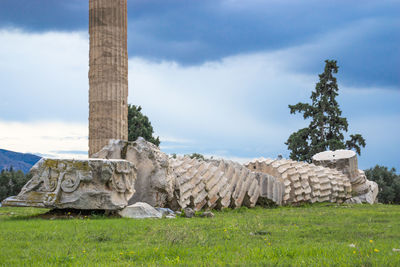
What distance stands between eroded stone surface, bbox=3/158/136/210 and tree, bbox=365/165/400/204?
23744 millimetres

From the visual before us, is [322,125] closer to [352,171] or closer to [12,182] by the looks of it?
[352,171]

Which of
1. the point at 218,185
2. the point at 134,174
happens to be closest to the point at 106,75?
the point at 218,185

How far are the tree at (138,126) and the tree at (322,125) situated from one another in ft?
35.1

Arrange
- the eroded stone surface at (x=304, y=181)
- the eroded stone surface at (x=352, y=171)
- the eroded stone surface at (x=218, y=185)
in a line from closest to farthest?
the eroded stone surface at (x=218, y=185)
the eroded stone surface at (x=304, y=181)
the eroded stone surface at (x=352, y=171)

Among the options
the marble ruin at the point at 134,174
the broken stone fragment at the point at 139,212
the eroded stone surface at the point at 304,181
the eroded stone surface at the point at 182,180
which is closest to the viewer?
the marble ruin at the point at 134,174

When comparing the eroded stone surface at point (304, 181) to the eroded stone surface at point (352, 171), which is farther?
the eroded stone surface at point (352, 171)

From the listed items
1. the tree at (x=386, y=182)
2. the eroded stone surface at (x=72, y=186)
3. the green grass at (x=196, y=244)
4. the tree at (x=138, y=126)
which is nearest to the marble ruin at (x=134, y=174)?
the eroded stone surface at (x=72, y=186)

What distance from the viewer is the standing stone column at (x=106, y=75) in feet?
58.2

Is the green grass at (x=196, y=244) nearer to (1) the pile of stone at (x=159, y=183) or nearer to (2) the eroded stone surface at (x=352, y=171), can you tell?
(1) the pile of stone at (x=159, y=183)

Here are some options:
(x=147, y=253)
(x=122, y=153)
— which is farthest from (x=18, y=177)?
(x=147, y=253)

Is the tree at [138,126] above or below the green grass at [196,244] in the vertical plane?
above

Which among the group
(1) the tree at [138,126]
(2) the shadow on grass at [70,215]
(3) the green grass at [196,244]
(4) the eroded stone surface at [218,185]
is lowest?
(3) the green grass at [196,244]

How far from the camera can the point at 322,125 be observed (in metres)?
31.5

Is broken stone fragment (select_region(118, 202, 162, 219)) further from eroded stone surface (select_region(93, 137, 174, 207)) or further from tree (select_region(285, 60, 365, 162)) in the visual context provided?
tree (select_region(285, 60, 365, 162))
